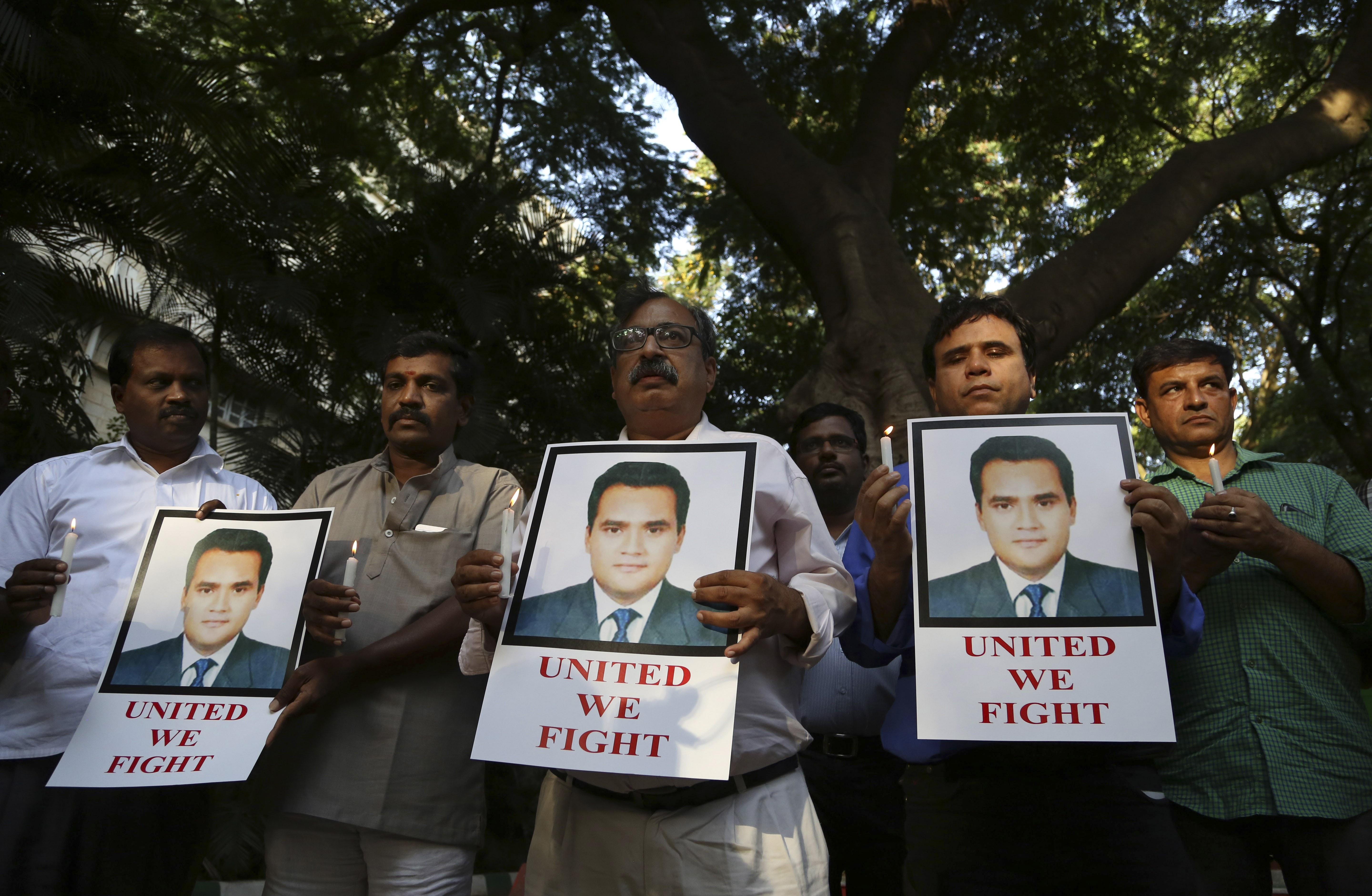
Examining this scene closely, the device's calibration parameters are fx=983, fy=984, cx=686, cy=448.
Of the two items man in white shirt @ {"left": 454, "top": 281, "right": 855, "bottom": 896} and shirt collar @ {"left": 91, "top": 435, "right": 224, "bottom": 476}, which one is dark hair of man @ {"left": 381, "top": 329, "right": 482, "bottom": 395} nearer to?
shirt collar @ {"left": 91, "top": 435, "right": 224, "bottom": 476}

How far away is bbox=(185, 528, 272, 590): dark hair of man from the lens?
8.57 feet

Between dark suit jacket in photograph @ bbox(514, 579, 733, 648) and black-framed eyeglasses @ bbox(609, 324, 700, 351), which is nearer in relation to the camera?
dark suit jacket in photograph @ bbox(514, 579, 733, 648)

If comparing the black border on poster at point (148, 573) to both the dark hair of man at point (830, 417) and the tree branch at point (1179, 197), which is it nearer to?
the dark hair of man at point (830, 417)

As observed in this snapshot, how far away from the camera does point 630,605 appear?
2.15 metres

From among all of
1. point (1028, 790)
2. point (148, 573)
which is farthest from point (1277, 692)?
point (148, 573)

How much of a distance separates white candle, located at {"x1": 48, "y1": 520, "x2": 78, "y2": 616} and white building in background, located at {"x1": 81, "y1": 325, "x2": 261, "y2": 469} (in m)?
0.64

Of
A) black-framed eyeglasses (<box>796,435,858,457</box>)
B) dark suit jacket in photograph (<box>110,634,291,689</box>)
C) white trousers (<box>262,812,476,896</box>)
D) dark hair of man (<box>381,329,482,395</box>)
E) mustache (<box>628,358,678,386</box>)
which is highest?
black-framed eyeglasses (<box>796,435,858,457</box>)

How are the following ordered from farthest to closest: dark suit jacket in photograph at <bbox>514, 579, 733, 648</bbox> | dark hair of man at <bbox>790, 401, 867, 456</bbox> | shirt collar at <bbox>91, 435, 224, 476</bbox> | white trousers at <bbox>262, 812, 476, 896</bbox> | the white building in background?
the white building in background → dark hair of man at <bbox>790, 401, 867, 456</bbox> → shirt collar at <bbox>91, 435, 224, 476</bbox> → white trousers at <bbox>262, 812, 476, 896</bbox> → dark suit jacket in photograph at <bbox>514, 579, 733, 648</bbox>

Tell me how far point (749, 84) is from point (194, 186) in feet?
13.2

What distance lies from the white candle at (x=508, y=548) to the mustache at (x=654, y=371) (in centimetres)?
45

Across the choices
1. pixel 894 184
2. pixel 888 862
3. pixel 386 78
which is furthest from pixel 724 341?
pixel 888 862

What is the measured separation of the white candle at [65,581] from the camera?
2303 millimetres

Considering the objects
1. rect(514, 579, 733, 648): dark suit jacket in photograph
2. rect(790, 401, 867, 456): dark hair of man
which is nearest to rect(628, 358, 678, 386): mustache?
rect(514, 579, 733, 648): dark suit jacket in photograph

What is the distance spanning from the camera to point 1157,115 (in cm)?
1093
